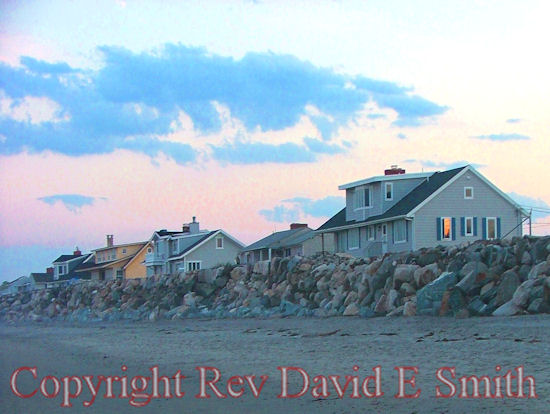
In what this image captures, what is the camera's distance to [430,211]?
4441cm

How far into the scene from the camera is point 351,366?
12.7m

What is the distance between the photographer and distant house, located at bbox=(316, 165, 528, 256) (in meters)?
44.3

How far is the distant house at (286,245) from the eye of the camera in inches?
2339

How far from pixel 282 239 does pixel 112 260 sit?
27.3 m

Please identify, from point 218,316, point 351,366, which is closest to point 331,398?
point 351,366

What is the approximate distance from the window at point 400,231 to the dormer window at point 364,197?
287cm

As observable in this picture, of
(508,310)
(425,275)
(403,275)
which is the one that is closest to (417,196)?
(403,275)

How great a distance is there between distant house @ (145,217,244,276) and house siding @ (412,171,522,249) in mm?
25454

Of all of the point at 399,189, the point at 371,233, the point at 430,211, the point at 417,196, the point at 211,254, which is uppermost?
the point at 399,189

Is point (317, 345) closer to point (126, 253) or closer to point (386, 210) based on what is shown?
point (386, 210)

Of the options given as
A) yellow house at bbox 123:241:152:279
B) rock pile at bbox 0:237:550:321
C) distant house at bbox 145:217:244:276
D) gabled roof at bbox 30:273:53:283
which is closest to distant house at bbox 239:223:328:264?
distant house at bbox 145:217:244:276

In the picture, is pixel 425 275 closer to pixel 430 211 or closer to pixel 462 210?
pixel 430 211

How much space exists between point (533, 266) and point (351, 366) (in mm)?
8697

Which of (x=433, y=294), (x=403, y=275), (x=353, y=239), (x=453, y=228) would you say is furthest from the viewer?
(x=353, y=239)
